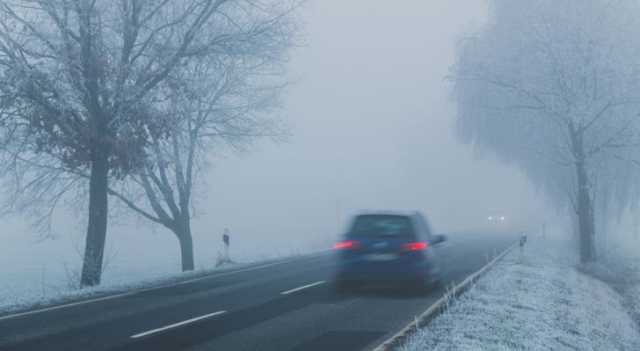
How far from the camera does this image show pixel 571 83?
21.9m

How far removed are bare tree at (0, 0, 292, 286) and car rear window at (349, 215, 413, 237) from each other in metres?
5.65

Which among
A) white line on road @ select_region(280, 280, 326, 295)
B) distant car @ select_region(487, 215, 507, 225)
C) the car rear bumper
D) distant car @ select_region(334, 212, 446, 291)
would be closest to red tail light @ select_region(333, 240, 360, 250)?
distant car @ select_region(334, 212, 446, 291)

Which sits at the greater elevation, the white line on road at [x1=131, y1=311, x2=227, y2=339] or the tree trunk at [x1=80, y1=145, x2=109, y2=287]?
the tree trunk at [x1=80, y1=145, x2=109, y2=287]

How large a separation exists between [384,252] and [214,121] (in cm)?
1062

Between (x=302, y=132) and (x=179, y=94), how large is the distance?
378 feet

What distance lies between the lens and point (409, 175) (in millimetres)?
96688

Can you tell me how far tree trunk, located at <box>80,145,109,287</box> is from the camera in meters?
15.5

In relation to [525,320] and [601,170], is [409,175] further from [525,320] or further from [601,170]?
[525,320]

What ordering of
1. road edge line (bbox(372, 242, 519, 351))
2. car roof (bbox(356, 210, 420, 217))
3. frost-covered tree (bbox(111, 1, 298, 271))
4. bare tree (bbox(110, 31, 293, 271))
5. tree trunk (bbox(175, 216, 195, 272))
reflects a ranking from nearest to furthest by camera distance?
road edge line (bbox(372, 242, 519, 351)) < car roof (bbox(356, 210, 420, 217)) < frost-covered tree (bbox(111, 1, 298, 271)) < bare tree (bbox(110, 31, 293, 271)) < tree trunk (bbox(175, 216, 195, 272))

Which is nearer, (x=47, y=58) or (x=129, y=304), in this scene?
(x=129, y=304)

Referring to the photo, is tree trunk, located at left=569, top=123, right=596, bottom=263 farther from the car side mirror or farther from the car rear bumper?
the car rear bumper

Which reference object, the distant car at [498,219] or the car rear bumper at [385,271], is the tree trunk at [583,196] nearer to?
the car rear bumper at [385,271]

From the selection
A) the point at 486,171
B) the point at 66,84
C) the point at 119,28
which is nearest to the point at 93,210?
the point at 66,84

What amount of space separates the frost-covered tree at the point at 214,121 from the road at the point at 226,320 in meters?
6.22
